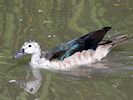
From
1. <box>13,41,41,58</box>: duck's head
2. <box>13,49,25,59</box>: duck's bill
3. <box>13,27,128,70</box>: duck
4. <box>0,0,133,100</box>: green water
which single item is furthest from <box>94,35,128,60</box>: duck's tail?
<box>13,49,25,59</box>: duck's bill

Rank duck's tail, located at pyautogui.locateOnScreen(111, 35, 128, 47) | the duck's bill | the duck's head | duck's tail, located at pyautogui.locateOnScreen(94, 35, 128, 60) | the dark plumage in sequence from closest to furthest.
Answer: the dark plumage < the duck's bill < the duck's head < duck's tail, located at pyautogui.locateOnScreen(94, 35, 128, 60) < duck's tail, located at pyautogui.locateOnScreen(111, 35, 128, 47)

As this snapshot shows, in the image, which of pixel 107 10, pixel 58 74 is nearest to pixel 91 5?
pixel 107 10

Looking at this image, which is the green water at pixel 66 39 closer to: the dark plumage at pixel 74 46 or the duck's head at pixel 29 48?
the duck's head at pixel 29 48

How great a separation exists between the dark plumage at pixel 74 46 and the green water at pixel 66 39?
13.3 inches

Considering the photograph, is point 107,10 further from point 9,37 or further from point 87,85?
point 87,85

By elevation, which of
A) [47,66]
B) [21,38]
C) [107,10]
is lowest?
[47,66]

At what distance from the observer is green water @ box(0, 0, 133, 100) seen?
8.33 metres

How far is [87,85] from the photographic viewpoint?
859 cm

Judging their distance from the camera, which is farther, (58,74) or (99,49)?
(99,49)

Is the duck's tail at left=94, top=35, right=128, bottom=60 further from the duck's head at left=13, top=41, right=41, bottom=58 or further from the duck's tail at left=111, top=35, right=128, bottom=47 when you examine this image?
the duck's head at left=13, top=41, right=41, bottom=58

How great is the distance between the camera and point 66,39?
1062 cm

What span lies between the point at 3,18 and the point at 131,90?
15.3 ft

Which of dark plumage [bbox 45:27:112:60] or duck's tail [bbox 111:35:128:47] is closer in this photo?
dark plumage [bbox 45:27:112:60]

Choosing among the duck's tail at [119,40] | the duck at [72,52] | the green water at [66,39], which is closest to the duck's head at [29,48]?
the duck at [72,52]
